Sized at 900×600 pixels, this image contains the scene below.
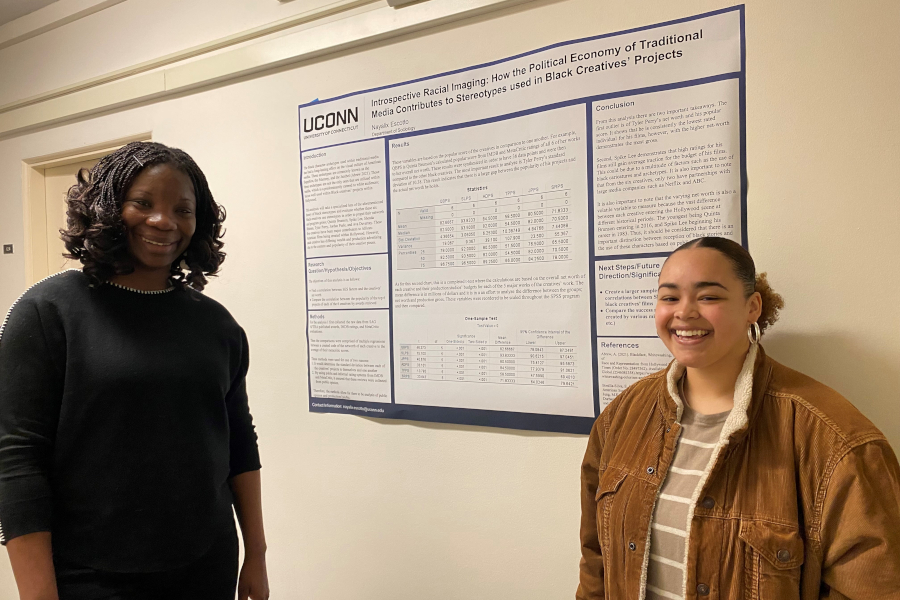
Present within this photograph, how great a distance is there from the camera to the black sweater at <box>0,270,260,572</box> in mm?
1017

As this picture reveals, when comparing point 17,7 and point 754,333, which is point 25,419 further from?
point 17,7

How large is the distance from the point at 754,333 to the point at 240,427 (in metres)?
1.20

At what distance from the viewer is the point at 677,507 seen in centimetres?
107

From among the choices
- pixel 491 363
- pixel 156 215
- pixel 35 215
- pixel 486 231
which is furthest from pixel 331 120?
pixel 35 215

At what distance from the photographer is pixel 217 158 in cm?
218

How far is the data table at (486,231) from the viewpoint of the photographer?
1545 millimetres

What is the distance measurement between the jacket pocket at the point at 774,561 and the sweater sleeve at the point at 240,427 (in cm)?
111

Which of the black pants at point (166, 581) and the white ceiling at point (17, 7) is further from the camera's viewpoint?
the white ceiling at point (17, 7)

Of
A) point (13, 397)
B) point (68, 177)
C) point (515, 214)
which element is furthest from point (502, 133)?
point (68, 177)

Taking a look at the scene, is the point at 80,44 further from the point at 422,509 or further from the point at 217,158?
A: the point at 422,509

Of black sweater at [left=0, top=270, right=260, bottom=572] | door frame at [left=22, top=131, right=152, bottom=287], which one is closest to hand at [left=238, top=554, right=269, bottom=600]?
black sweater at [left=0, top=270, right=260, bottom=572]

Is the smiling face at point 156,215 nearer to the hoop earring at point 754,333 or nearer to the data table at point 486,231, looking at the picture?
the data table at point 486,231

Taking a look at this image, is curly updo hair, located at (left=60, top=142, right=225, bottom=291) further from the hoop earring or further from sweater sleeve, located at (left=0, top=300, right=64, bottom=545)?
the hoop earring

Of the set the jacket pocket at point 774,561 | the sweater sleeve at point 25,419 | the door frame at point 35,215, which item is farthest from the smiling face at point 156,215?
the door frame at point 35,215
